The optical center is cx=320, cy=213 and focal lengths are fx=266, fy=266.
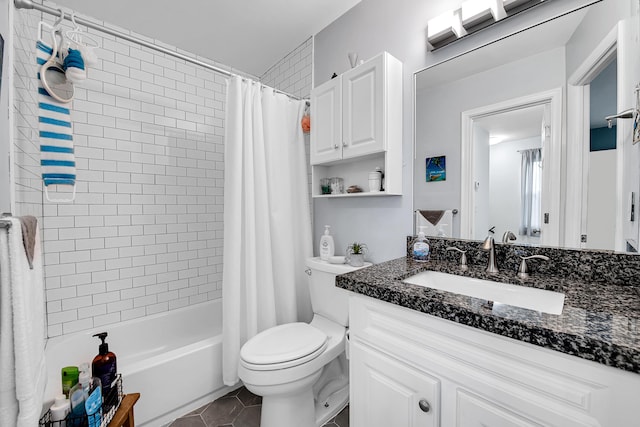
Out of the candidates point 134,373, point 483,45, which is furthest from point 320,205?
point 134,373

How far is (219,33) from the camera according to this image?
6.97 ft

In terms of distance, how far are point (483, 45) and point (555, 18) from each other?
0.84 feet

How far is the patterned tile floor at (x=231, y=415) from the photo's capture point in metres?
1.52

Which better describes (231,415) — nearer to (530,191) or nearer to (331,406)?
(331,406)

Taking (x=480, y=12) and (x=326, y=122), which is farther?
(x=326, y=122)

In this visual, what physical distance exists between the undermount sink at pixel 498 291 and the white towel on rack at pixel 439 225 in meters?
0.29

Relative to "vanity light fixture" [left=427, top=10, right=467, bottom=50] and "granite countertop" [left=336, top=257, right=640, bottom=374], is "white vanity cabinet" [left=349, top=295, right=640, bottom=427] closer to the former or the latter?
"granite countertop" [left=336, top=257, right=640, bottom=374]

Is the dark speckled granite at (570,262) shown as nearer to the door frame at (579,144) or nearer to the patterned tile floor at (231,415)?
the door frame at (579,144)

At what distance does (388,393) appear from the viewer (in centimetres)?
91

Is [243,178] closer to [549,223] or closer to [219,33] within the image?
[219,33]

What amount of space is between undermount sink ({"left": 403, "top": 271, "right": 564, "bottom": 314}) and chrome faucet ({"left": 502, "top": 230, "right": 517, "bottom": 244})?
0.25 meters

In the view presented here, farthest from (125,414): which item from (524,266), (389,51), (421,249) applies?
(389,51)

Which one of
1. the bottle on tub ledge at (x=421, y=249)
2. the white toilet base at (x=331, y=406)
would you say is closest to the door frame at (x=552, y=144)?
the bottle on tub ledge at (x=421, y=249)

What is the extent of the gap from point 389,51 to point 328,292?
1.56m
